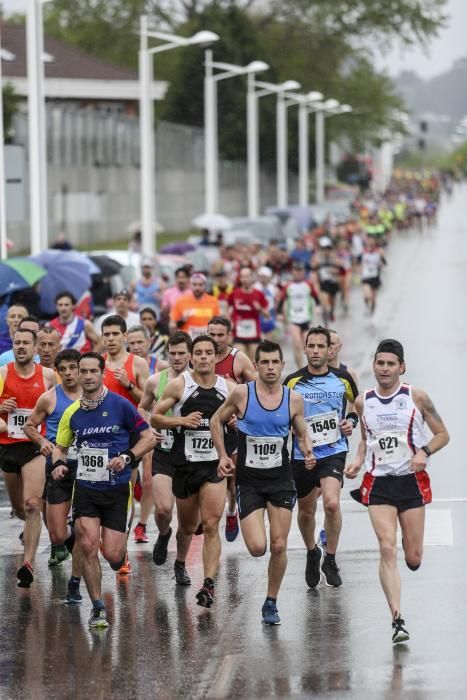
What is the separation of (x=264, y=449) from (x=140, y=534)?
337 cm

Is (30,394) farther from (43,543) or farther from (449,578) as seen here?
(449,578)

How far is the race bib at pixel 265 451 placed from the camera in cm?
1159

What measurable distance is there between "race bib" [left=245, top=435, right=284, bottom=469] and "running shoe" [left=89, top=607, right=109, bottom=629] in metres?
1.25

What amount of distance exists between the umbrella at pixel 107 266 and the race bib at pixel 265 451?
18132 millimetres

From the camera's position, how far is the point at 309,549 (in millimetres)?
12547

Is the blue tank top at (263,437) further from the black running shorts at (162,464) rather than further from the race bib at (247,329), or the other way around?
the race bib at (247,329)

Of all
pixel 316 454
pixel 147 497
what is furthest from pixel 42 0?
pixel 316 454

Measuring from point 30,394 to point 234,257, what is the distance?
72.7 feet

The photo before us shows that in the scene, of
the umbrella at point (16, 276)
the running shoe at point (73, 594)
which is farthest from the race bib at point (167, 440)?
the umbrella at point (16, 276)

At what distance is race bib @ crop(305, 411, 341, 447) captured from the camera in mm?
12625

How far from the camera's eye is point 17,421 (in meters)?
13.4

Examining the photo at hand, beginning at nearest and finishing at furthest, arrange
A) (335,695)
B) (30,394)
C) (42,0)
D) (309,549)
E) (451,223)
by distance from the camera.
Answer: (335,695) → (309,549) → (30,394) → (42,0) → (451,223)

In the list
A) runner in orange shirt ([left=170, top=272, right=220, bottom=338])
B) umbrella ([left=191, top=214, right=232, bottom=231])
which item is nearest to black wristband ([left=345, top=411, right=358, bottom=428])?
runner in orange shirt ([left=170, top=272, right=220, bottom=338])

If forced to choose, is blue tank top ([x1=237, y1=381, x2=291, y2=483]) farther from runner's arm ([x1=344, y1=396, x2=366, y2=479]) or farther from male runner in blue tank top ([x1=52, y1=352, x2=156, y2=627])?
male runner in blue tank top ([x1=52, y1=352, x2=156, y2=627])
